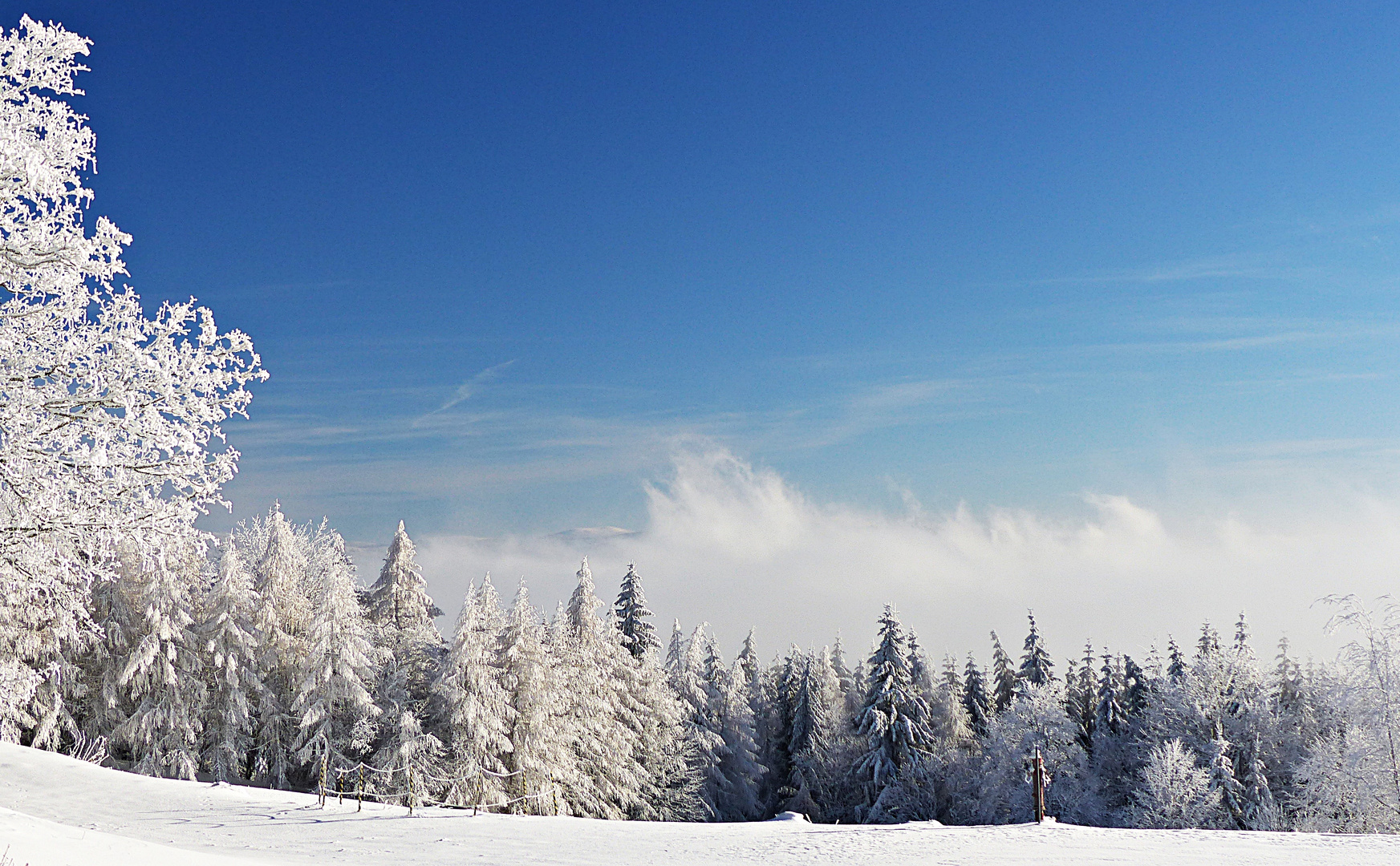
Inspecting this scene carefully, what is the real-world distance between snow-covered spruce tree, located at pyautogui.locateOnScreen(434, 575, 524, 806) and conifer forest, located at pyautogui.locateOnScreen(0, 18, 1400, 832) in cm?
12

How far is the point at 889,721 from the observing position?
49125mm

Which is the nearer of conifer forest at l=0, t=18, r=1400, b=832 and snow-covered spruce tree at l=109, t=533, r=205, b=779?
conifer forest at l=0, t=18, r=1400, b=832

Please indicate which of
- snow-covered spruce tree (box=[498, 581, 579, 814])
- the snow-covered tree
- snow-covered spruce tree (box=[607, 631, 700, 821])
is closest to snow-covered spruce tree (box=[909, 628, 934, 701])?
snow-covered spruce tree (box=[607, 631, 700, 821])

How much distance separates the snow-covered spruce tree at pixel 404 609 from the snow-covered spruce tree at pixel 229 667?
5317 millimetres

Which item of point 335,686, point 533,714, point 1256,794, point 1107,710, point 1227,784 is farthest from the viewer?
point 1107,710

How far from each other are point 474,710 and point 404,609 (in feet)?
35.1

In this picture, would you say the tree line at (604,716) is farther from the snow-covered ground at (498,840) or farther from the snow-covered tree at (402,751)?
the snow-covered ground at (498,840)

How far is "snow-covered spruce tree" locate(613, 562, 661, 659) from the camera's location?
163ft

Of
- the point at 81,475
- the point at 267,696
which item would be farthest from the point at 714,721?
the point at 81,475

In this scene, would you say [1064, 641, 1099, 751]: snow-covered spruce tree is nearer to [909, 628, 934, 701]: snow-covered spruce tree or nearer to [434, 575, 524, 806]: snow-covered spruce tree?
[909, 628, 934, 701]: snow-covered spruce tree

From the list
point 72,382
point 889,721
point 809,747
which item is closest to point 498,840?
point 72,382

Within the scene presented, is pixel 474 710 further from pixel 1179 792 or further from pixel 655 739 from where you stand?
pixel 1179 792

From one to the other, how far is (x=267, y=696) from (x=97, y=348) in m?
30.1

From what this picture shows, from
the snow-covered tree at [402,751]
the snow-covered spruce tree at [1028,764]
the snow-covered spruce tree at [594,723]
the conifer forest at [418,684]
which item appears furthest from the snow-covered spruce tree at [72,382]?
the snow-covered spruce tree at [1028,764]
